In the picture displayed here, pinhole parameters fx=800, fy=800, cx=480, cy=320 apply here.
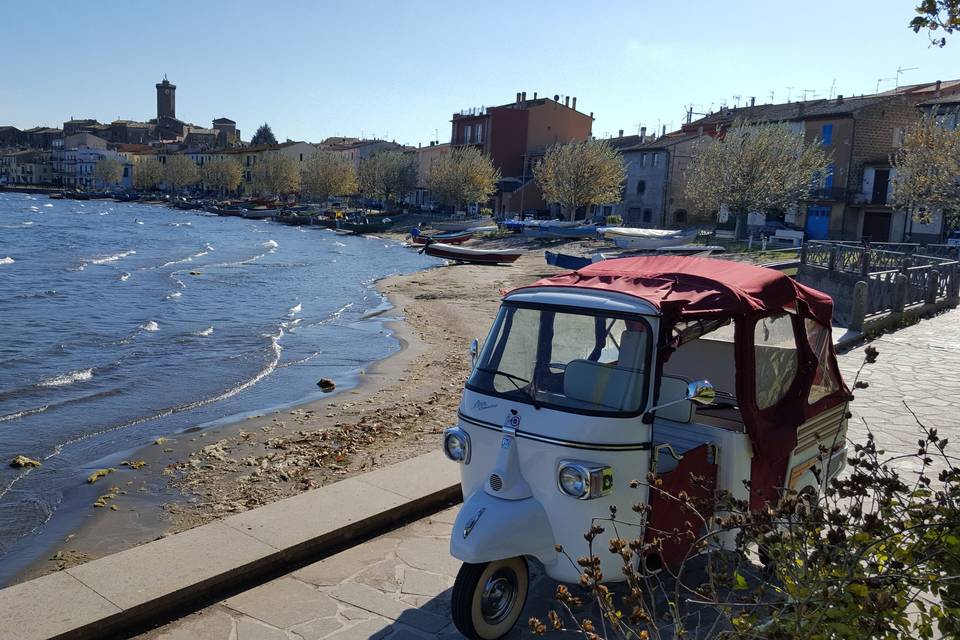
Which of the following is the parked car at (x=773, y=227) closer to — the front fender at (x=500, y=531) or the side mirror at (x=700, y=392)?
the side mirror at (x=700, y=392)

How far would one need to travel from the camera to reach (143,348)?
19406 millimetres

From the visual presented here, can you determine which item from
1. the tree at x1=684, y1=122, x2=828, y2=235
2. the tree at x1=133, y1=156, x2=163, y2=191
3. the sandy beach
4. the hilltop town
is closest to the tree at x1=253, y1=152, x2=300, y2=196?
the hilltop town

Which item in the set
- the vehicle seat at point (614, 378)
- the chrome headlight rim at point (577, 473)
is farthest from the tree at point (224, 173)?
the chrome headlight rim at point (577, 473)

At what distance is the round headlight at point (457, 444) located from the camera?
532 cm

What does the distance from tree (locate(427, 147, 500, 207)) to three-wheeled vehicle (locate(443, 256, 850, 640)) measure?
Answer: 7085 cm

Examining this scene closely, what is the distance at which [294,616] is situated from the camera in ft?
17.4

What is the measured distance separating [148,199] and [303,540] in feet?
481

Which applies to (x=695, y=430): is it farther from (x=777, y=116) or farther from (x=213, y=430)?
(x=777, y=116)

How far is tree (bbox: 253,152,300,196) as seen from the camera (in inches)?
4717

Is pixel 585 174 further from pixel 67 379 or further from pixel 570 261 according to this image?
pixel 67 379

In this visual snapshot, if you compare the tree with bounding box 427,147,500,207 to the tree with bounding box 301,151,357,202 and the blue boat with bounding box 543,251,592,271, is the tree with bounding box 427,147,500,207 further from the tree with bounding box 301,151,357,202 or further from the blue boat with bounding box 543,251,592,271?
the blue boat with bounding box 543,251,592,271

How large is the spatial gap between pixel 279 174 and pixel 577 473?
121 m

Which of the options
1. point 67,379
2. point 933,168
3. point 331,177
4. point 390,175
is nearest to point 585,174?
point 390,175

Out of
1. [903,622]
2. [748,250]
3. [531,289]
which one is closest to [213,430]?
[531,289]
